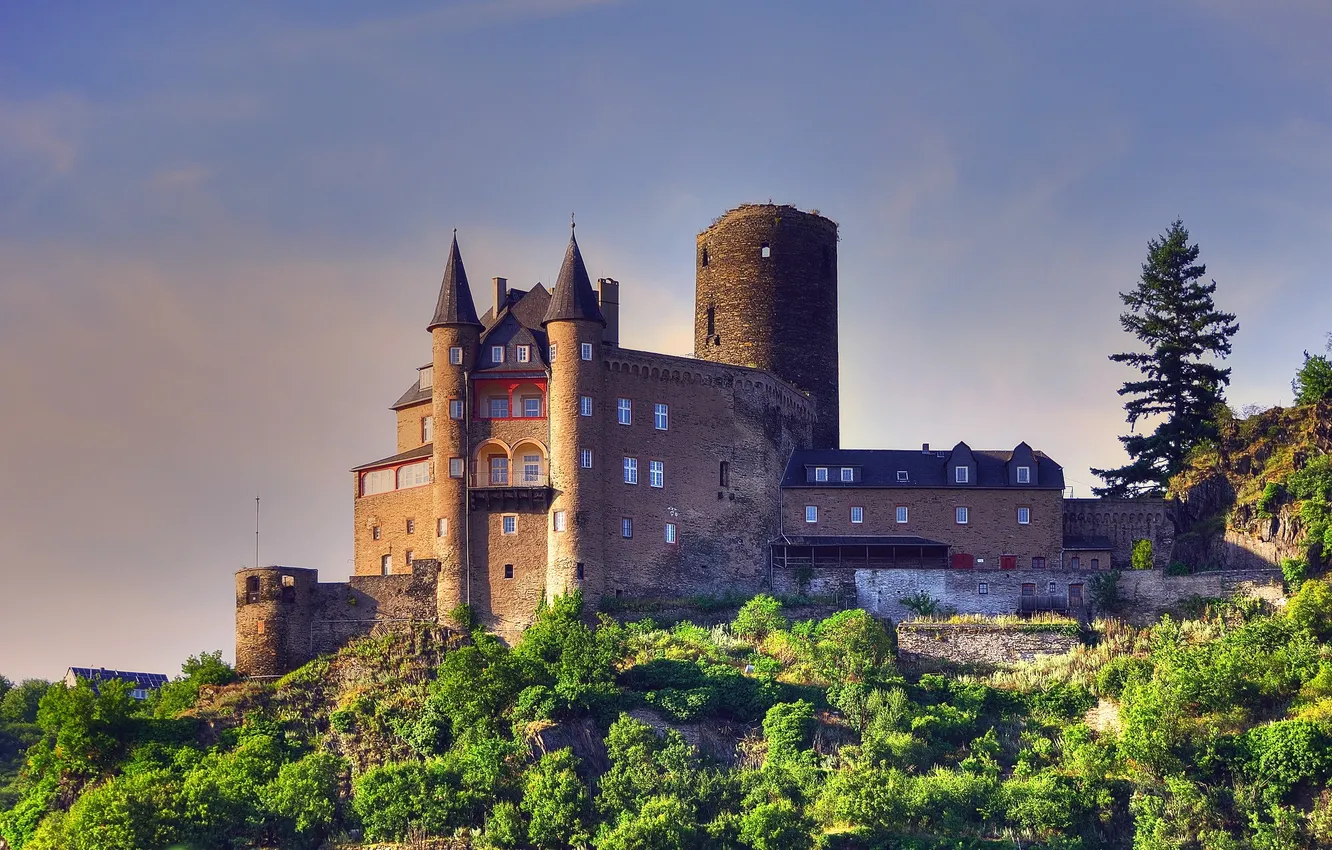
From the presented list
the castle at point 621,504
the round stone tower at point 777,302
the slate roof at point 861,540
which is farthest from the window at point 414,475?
the round stone tower at point 777,302

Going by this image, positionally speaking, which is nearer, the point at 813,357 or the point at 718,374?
the point at 718,374

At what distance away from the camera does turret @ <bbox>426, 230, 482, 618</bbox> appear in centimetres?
7094

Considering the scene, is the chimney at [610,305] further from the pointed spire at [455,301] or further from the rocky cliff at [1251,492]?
the rocky cliff at [1251,492]

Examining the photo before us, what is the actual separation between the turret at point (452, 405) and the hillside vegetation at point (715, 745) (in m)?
4.32

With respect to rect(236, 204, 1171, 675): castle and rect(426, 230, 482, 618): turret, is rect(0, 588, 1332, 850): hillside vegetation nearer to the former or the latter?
rect(236, 204, 1171, 675): castle

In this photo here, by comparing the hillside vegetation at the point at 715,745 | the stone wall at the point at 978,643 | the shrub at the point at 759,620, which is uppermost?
the shrub at the point at 759,620

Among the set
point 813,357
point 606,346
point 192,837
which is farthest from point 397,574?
point 813,357

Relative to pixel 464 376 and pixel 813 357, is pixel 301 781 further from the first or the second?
pixel 813 357

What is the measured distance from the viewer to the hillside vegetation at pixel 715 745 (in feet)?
186

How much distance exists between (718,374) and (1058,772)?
70.5ft

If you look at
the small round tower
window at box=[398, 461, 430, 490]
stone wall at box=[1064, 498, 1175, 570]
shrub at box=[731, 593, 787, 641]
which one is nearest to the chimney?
window at box=[398, 461, 430, 490]

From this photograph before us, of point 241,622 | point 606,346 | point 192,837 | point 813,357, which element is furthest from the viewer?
point 813,357

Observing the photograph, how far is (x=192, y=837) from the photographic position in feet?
187

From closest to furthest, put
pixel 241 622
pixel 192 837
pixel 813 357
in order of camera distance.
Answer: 1. pixel 192 837
2. pixel 241 622
3. pixel 813 357
